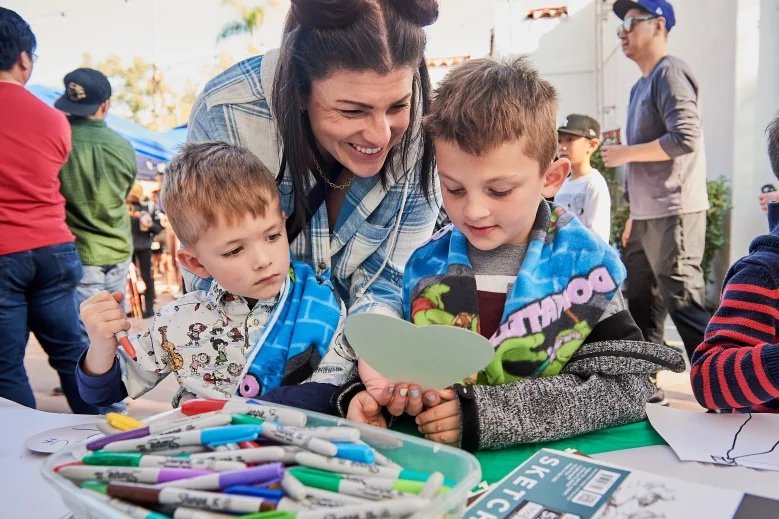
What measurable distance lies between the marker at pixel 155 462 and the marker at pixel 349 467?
0.18 feet

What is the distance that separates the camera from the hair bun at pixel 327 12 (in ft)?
3.94

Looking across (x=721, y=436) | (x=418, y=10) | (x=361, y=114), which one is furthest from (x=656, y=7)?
(x=721, y=436)

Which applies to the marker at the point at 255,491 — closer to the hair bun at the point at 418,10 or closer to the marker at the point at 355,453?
the marker at the point at 355,453

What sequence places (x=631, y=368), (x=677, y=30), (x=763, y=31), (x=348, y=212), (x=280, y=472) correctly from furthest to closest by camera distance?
(x=677, y=30)
(x=763, y=31)
(x=348, y=212)
(x=631, y=368)
(x=280, y=472)

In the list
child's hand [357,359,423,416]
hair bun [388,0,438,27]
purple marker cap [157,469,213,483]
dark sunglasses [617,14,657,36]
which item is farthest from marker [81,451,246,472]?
dark sunglasses [617,14,657,36]

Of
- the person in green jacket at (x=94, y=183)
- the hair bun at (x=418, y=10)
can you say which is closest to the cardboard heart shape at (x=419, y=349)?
the hair bun at (x=418, y=10)

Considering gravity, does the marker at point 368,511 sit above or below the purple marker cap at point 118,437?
below

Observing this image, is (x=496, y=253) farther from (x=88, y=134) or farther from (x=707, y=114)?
(x=707, y=114)

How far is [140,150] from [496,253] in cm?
715

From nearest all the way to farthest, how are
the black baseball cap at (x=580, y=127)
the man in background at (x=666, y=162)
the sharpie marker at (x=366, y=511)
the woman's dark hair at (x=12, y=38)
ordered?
the sharpie marker at (x=366, y=511) → the woman's dark hair at (x=12, y=38) → the man in background at (x=666, y=162) → the black baseball cap at (x=580, y=127)

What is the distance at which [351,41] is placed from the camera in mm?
1225

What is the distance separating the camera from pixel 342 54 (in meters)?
1.24

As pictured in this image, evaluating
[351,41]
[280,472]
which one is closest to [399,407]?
[280,472]

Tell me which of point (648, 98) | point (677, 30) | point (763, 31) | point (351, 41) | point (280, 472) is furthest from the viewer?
point (677, 30)
